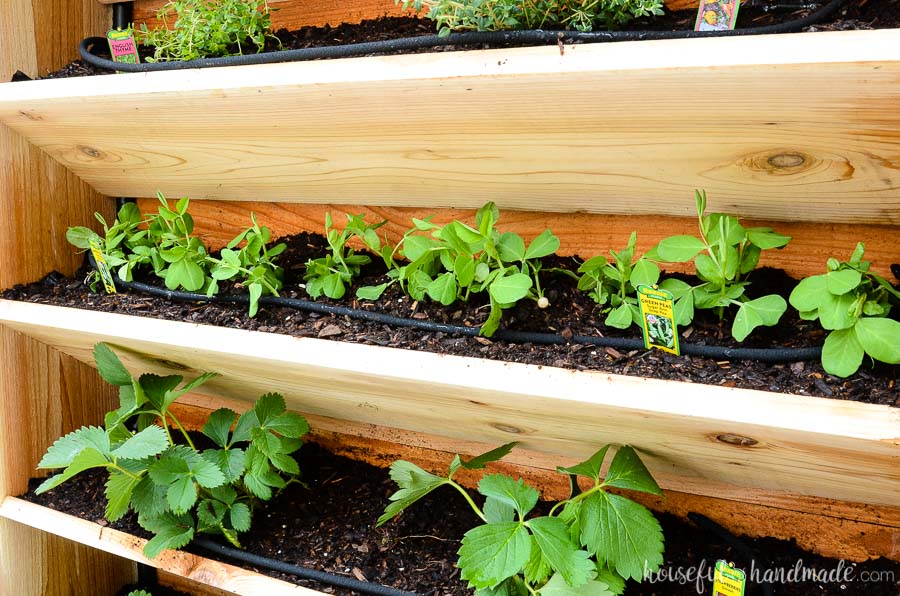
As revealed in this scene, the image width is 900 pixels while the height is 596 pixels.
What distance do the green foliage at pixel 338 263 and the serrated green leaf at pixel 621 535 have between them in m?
0.59

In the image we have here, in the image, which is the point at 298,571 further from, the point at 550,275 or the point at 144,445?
the point at 550,275

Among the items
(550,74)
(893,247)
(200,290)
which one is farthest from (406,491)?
(893,247)

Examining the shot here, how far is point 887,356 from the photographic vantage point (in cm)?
85

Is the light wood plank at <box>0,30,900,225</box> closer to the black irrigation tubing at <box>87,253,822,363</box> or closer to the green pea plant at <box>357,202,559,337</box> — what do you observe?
the green pea plant at <box>357,202,559,337</box>

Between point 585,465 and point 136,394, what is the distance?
87 cm

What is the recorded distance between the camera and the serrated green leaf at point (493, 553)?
3.37 feet

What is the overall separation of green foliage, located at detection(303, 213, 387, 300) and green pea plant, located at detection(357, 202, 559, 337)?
10 centimetres

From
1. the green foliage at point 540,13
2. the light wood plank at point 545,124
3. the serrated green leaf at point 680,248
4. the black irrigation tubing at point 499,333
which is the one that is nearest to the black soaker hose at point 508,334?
the black irrigation tubing at point 499,333

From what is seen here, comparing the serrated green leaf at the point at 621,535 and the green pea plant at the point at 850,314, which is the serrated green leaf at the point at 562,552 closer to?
the serrated green leaf at the point at 621,535

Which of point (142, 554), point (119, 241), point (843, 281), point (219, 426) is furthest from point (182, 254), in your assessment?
point (843, 281)

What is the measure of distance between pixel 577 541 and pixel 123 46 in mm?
1277

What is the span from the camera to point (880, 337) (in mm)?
856

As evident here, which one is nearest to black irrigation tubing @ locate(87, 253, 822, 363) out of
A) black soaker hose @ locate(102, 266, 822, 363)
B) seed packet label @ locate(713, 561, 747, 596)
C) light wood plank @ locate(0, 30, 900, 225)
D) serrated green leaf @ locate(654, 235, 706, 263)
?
black soaker hose @ locate(102, 266, 822, 363)

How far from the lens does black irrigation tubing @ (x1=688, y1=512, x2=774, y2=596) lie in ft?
3.77
